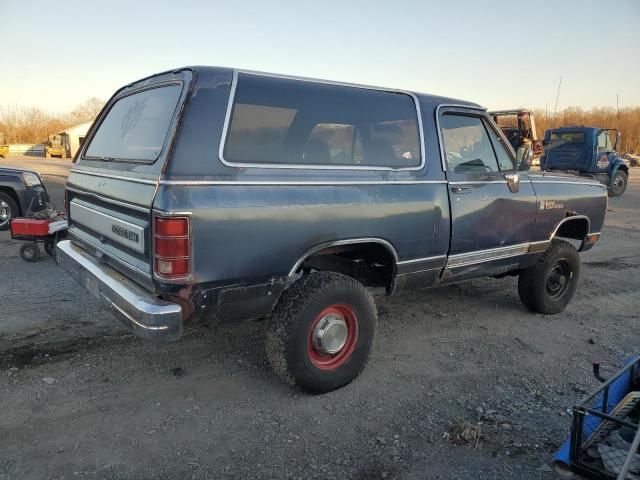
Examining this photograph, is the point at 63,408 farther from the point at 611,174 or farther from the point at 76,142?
the point at 76,142

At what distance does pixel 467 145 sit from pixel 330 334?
2117 millimetres

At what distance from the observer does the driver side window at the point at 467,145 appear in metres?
4.06

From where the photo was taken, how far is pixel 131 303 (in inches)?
109

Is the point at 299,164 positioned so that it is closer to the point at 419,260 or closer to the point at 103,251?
the point at 419,260

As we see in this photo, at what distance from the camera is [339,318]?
131 inches

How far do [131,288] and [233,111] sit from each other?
1215 millimetres

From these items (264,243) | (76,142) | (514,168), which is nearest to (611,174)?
(514,168)

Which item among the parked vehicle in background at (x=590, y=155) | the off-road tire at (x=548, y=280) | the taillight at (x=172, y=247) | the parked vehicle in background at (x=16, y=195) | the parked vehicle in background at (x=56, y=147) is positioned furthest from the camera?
the parked vehicle in background at (x=56, y=147)

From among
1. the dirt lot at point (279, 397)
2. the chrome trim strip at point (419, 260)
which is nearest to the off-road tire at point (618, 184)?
the dirt lot at point (279, 397)

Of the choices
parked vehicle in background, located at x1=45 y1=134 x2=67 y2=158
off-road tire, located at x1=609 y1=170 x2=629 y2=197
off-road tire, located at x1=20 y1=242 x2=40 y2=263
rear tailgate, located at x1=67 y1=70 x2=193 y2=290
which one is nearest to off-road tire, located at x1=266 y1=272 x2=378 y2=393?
rear tailgate, located at x1=67 y1=70 x2=193 y2=290

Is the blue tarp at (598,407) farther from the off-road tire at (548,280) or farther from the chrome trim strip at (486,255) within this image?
the off-road tire at (548,280)

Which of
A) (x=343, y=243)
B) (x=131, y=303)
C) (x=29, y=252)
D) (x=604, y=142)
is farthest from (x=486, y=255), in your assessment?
(x=604, y=142)

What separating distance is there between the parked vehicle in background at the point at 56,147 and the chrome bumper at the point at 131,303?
49806 millimetres

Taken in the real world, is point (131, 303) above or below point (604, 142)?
below
